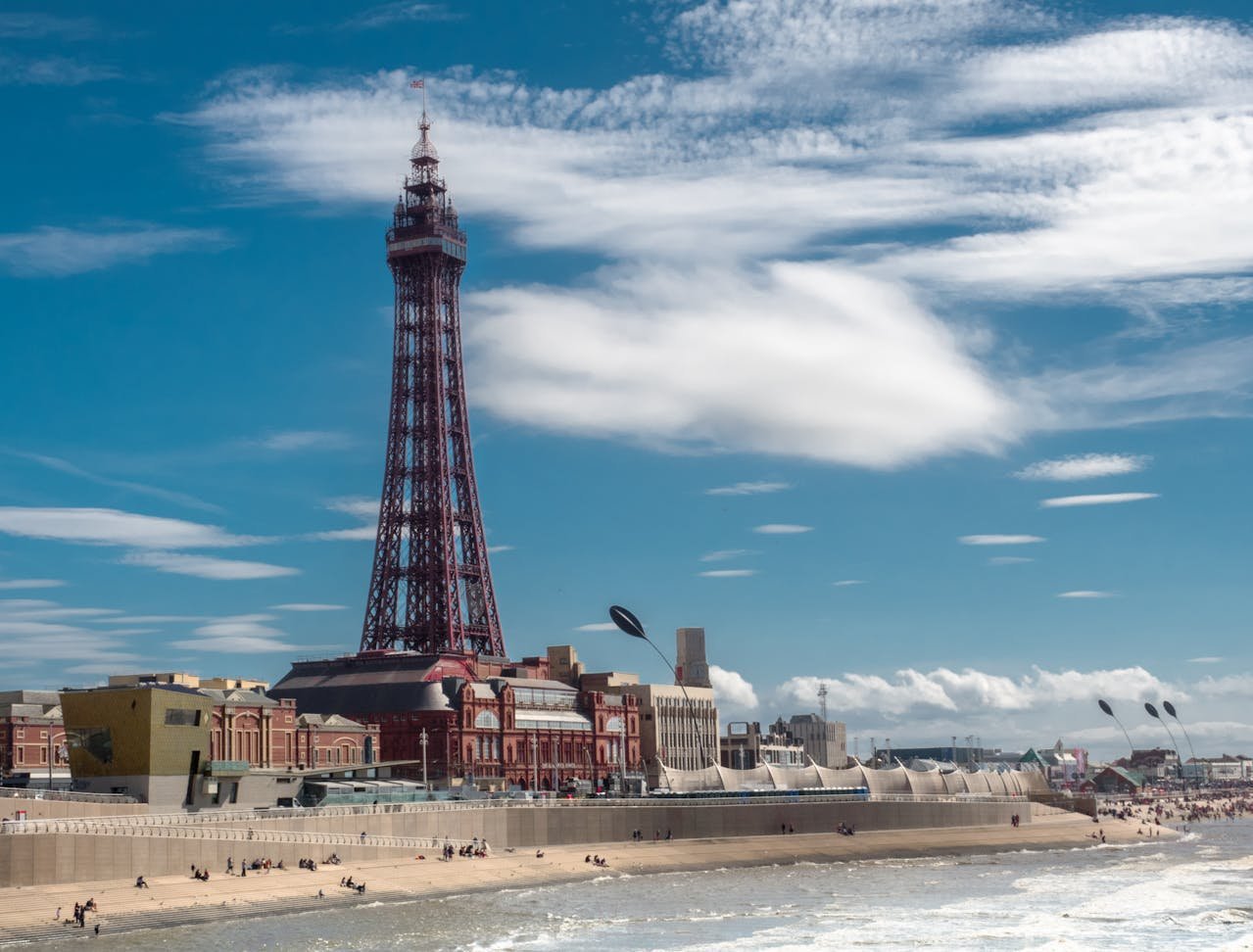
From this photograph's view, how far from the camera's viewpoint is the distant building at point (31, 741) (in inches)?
4724

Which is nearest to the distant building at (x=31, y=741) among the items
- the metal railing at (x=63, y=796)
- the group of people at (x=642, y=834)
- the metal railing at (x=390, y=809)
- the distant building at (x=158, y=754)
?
the distant building at (x=158, y=754)

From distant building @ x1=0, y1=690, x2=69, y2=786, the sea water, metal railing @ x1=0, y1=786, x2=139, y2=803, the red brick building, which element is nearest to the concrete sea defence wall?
metal railing @ x1=0, y1=786, x2=139, y2=803

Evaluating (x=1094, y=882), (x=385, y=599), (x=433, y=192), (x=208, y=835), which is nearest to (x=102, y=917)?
(x=208, y=835)

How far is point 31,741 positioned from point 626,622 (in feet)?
153

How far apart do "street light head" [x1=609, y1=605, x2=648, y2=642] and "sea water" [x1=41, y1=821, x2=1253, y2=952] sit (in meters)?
24.0

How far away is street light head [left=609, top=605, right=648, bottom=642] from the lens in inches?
4911

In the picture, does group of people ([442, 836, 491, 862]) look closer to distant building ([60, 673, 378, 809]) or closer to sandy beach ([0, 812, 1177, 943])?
sandy beach ([0, 812, 1177, 943])

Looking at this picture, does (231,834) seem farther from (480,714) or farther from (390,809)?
(480,714)

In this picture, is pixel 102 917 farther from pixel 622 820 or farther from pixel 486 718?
→ pixel 486 718

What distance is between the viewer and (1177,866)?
364ft

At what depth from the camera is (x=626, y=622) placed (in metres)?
126

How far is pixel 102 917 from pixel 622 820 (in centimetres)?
4868

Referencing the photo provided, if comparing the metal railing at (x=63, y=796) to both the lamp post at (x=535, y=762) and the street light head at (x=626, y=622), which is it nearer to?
the street light head at (x=626, y=622)

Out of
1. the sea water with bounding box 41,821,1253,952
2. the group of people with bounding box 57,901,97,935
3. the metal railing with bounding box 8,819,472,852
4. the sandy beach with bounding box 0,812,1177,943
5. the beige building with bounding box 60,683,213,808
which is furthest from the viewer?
the beige building with bounding box 60,683,213,808
